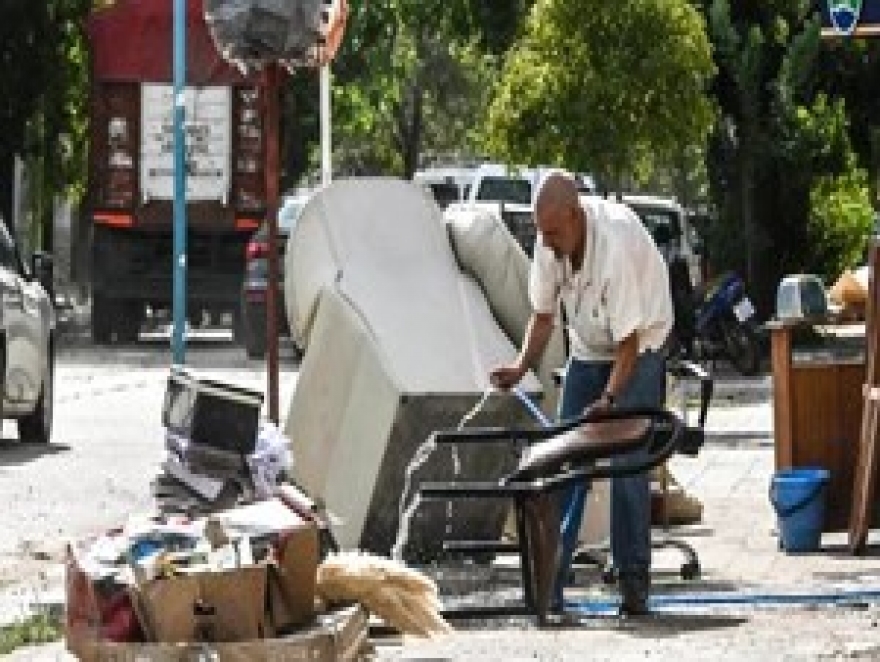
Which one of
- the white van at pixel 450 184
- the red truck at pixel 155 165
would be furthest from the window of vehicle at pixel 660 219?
A: the red truck at pixel 155 165

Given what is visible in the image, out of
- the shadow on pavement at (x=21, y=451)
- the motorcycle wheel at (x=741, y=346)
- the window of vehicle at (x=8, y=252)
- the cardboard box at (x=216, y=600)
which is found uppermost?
the cardboard box at (x=216, y=600)

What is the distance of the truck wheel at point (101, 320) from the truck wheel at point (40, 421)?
655 inches

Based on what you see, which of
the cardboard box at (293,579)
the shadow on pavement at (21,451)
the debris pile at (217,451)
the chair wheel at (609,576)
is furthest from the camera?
the shadow on pavement at (21,451)

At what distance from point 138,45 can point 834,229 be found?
883 cm

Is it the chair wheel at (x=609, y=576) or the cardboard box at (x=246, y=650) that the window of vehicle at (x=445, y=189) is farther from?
the cardboard box at (x=246, y=650)

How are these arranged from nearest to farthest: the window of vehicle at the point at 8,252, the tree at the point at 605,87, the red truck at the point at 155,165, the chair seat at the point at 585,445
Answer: the chair seat at the point at 585,445
the window of vehicle at the point at 8,252
the tree at the point at 605,87
the red truck at the point at 155,165

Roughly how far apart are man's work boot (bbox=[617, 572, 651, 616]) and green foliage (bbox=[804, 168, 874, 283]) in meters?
24.0

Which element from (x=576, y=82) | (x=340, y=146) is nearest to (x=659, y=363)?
(x=576, y=82)

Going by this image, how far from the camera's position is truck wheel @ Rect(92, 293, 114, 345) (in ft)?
128

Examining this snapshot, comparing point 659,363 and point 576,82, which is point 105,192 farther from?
point 659,363

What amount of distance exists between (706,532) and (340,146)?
59.3m

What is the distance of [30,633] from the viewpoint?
37.8ft

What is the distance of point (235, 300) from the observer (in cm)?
3847

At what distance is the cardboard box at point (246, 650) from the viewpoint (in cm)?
906
